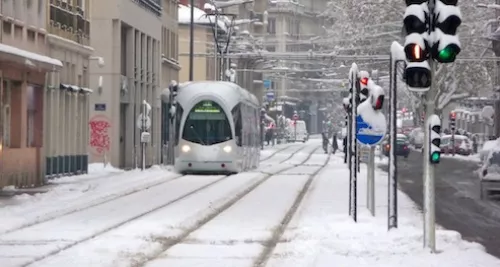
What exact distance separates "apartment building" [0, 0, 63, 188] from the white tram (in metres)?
6.11

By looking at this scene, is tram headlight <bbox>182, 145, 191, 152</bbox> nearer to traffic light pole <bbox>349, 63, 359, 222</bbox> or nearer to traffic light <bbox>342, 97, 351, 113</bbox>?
traffic light <bbox>342, 97, 351, 113</bbox>

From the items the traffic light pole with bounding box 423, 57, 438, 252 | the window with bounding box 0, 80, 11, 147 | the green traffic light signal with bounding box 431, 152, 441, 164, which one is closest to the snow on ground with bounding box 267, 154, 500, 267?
the traffic light pole with bounding box 423, 57, 438, 252

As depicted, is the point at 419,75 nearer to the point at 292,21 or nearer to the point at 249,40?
the point at 249,40

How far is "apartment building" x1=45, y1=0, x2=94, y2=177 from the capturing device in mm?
40188

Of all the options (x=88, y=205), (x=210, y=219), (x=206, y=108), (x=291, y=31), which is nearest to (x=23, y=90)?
(x=206, y=108)

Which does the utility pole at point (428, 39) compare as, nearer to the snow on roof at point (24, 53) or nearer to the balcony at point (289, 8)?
the snow on roof at point (24, 53)

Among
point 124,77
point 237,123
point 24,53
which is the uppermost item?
point 124,77

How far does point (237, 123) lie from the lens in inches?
1759

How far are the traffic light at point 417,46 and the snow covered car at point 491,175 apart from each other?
1955cm

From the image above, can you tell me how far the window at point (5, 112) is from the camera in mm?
34531

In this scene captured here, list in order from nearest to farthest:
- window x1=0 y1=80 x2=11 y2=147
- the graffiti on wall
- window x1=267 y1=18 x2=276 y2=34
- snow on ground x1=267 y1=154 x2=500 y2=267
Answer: snow on ground x1=267 y1=154 x2=500 y2=267 → window x1=0 y1=80 x2=11 y2=147 → the graffiti on wall → window x1=267 y1=18 x2=276 y2=34

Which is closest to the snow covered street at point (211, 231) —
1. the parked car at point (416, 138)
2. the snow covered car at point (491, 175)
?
the snow covered car at point (491, 175)

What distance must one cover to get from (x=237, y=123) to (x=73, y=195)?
14324 millimetres

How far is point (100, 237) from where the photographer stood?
62.1ft
